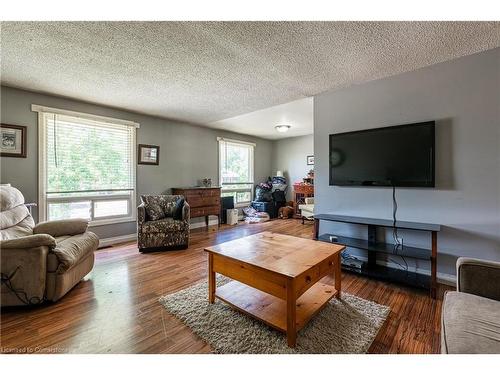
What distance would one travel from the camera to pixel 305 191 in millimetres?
5828

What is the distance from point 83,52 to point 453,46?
10.5ft

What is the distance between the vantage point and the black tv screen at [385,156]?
2242 millimetres

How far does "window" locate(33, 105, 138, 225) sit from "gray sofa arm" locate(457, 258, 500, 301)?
4.15 m

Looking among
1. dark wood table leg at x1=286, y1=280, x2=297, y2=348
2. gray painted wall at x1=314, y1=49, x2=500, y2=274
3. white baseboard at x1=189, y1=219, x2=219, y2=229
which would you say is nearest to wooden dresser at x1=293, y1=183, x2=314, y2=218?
white baseboard at x1=189, y1=219, x2=219, y2=229

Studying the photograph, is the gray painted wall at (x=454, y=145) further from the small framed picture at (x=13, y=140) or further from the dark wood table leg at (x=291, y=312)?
the small framed picture at (x=13, y=140)

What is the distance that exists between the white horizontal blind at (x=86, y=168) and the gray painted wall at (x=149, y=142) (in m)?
0.13

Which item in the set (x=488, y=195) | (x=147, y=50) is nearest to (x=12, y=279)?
(x=147, y=50)

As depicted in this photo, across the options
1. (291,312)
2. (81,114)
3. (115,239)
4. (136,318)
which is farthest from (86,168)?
(291,312)

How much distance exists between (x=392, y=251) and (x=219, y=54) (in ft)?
8.17

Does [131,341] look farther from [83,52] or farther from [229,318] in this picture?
[83,52]

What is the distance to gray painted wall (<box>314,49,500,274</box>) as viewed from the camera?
2012 millimetres

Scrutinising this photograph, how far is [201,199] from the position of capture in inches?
177

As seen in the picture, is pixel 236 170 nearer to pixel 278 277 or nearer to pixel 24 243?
pixel 24 243

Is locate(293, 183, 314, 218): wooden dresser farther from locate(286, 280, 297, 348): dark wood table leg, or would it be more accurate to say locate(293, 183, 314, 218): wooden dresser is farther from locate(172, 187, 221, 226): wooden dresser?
locate(286, 280, 297, 348): dark wood table leg
